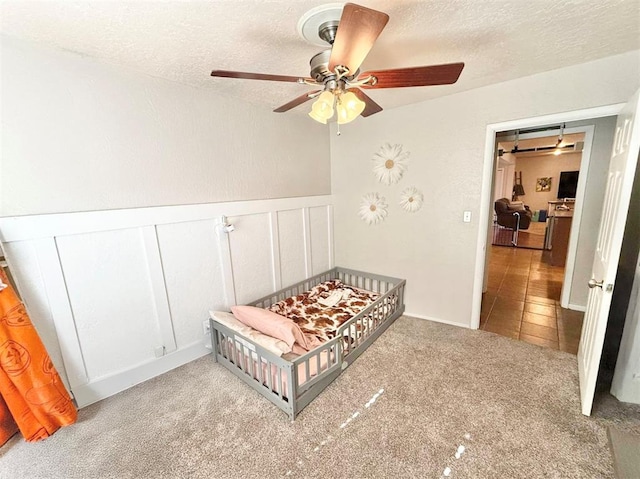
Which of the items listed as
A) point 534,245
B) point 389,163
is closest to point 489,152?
point 389,163

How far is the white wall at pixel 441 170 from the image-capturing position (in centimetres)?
197

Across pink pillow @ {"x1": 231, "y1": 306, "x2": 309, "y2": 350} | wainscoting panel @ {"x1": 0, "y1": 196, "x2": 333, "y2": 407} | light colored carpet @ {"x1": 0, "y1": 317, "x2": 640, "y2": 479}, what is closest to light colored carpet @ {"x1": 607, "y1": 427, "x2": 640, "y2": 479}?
Result: light colored carpet @ {"x1": 0, "y1": 317, "x2": 640, "y2": 479}

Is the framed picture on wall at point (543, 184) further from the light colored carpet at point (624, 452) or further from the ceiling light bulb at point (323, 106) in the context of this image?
the ceiling light bulb at point (323, 106)

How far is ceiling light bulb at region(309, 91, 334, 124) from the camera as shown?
127 cm

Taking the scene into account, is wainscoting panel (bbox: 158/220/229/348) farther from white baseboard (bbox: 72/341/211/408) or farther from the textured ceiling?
→ the textured ceiling

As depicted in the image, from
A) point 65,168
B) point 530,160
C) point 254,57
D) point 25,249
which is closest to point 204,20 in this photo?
point 254,57

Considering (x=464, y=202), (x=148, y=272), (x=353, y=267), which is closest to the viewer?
(x=148, y=272)

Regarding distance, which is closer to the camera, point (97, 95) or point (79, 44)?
point (79, 44)

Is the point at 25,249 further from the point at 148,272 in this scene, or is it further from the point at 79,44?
the point at 79,44

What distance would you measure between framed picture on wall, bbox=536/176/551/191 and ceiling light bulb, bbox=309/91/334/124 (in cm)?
1080

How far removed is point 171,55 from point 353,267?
Answer: 8.93ft

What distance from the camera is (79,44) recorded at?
1.50 metres

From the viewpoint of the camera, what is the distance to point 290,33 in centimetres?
142

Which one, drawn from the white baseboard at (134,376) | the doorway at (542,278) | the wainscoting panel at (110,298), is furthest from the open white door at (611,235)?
the wainscoting panel at (110,298)
